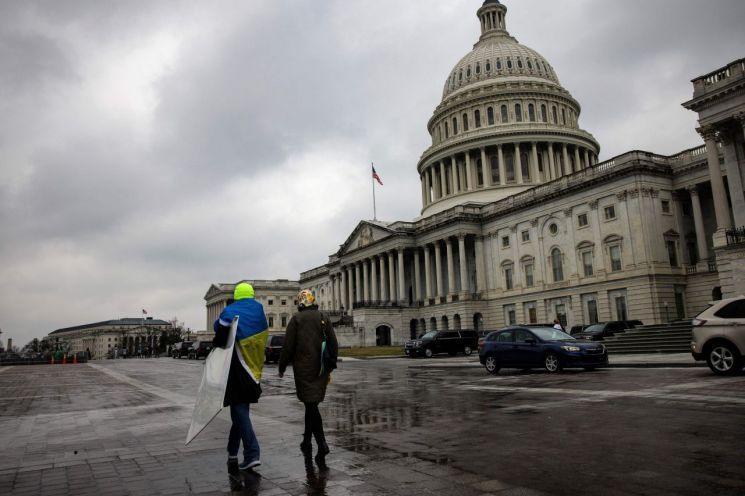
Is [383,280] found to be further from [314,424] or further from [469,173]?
[314,424]

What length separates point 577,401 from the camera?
36.7 feet

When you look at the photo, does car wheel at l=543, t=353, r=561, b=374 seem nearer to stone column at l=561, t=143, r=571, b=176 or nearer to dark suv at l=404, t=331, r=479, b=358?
dark suv at l=404, t=331, r=479, b=358

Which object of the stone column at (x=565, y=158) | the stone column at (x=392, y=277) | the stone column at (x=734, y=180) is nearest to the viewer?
the stone column at (x=734, y=180)

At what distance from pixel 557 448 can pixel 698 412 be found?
3680mm

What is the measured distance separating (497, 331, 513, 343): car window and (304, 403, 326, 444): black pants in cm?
1457

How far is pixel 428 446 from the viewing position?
7.30 metres

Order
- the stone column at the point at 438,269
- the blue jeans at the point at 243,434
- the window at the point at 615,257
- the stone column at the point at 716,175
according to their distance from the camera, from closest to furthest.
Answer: the blue jeans at the point at 243,434 → the stone column at the point at 716,175 → the window at the point at 615,257 → the stone column at the point at 438,269

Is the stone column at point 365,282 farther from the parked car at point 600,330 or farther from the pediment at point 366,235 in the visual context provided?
the parked car at point 600,330

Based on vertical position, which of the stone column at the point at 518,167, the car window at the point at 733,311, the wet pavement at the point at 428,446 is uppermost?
the stone column at the point at 518,167

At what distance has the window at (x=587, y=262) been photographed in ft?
182

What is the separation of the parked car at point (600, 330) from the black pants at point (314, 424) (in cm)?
2885

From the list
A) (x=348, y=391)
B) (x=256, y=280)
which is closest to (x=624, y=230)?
(x=348, y=391)

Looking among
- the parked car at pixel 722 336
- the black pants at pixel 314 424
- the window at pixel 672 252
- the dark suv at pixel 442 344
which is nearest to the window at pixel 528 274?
the window at pixel 672 252

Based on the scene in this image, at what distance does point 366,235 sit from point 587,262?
38.2m
